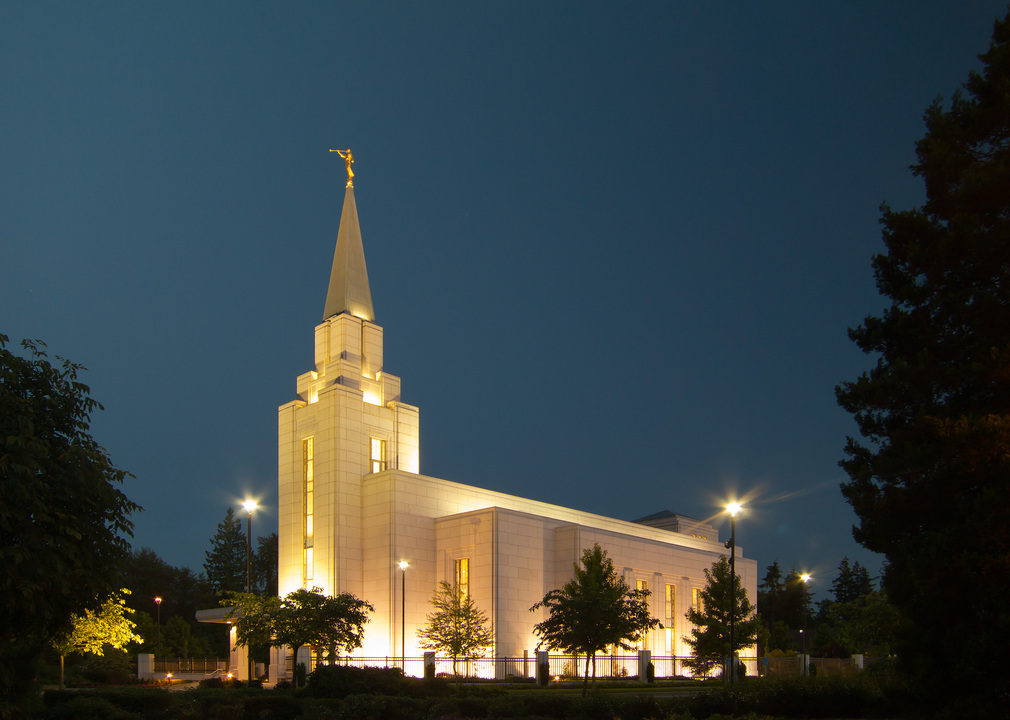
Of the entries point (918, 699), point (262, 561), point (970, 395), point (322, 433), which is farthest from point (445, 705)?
point (262, 561)

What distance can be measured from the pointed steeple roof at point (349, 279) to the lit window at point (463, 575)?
17.7m

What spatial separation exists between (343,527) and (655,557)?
2191cm

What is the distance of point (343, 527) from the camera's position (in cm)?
4912

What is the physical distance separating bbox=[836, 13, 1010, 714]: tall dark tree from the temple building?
95.6 ft

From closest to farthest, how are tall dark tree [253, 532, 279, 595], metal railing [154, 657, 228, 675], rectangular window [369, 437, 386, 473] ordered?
rectangular window [369, 437, 386, 473] → metal railing [154, 657, 228, 675] → tall dark tree [253, 532, 279, 595]

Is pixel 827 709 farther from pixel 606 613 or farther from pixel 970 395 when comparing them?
pixel 606 613

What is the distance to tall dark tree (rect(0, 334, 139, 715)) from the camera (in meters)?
13.8

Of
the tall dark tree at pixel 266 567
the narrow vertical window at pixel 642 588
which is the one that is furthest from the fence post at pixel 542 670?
the tall dark tree at pixel 266 567

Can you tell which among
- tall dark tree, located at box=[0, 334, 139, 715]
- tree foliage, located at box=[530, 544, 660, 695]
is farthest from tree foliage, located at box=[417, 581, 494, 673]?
tall dark tree, located at box=[0, 334, 139, 715]

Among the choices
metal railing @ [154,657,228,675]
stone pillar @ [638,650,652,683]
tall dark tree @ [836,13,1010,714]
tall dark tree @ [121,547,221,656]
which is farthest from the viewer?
tall dark tree @ [121,547,221,656]

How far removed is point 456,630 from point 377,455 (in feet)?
42.8

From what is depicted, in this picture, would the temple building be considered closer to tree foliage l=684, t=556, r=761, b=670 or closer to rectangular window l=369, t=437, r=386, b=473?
rectangular window l=369, t=437, r=386, b=473

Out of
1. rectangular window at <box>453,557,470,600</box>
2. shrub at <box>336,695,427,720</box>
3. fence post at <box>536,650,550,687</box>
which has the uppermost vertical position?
rectangular window at <box>453,557,470,600</box>

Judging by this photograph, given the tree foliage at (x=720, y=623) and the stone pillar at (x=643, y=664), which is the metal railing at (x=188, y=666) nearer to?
the stone pillar at (x=643, y=664)
